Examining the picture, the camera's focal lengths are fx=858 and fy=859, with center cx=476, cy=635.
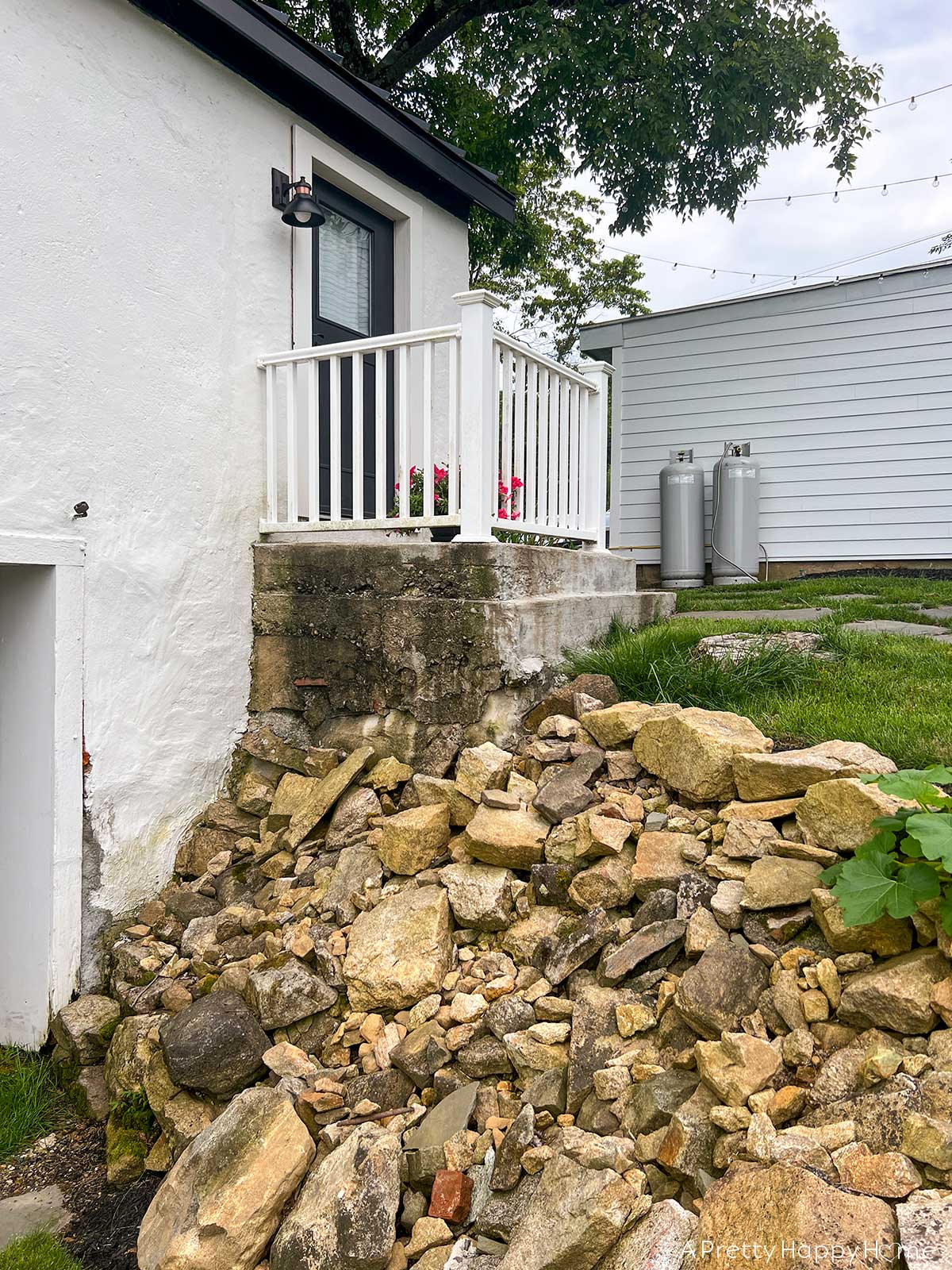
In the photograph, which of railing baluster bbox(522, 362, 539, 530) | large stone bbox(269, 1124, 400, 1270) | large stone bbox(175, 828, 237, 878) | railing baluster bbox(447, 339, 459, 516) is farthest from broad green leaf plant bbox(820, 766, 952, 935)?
large stone bbox(175, 828, 237, 878)

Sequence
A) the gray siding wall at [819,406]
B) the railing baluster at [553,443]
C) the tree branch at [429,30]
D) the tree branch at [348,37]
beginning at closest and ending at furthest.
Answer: the railing baluster at [553,443] → the tree branch at [429,30] → the gray siding wall at [819,406] → the tree branch at [348,37]

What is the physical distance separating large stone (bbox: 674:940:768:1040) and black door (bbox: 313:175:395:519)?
10.9ft

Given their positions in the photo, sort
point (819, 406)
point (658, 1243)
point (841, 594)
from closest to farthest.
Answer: point (658, 1243)
point (841, 594)
point (819, 406)

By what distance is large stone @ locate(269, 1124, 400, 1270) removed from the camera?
2.04 m

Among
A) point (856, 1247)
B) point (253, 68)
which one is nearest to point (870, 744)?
point (856, 1247)

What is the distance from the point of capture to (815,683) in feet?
11.8

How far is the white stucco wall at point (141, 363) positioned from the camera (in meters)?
3.28

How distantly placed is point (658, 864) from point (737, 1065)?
2.37 feet

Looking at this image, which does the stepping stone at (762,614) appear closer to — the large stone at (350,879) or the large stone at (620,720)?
the large stone at (620,720)

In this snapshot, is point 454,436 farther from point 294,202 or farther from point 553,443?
point 294,202

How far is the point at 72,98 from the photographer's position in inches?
134

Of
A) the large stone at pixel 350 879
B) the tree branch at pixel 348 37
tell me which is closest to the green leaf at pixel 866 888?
the large stone at pixel 350 879

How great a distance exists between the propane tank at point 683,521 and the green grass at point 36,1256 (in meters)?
6.87

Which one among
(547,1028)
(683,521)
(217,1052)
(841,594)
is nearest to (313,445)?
(217,1052)
